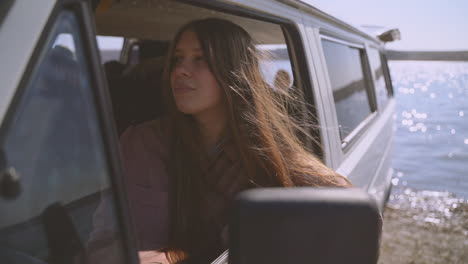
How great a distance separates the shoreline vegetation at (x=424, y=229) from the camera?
443 centimetres

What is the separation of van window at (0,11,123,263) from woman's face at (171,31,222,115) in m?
0.85

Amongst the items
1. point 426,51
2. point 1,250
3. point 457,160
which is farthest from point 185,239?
point 426,51

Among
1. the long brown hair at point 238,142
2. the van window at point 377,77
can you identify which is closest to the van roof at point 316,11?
the long brown hair at point 238,142

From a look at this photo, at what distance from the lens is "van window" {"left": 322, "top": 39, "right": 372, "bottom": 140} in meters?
2.63

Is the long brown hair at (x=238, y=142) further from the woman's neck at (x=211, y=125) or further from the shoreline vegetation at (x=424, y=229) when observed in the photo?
the shoreline vegetation at (x=424, y=229)

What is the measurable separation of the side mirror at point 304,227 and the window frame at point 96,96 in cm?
33

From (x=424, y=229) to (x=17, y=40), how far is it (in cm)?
545

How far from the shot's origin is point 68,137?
0.89 metres

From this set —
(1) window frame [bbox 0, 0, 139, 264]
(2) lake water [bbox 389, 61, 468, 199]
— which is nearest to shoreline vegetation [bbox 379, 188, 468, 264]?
(2) lake water [bbox 389, 61, 468, 199]

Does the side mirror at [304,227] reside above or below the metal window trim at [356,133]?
above

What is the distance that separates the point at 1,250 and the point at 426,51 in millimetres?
13074

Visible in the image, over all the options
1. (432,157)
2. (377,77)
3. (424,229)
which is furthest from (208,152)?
(432,157)

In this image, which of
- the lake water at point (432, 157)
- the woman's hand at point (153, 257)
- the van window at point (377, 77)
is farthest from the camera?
the lake water at point (432, 157)

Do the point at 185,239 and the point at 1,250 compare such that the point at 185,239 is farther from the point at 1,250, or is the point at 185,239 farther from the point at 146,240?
the point at 1,250
